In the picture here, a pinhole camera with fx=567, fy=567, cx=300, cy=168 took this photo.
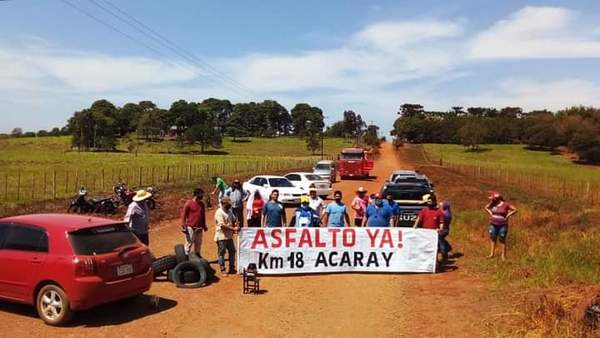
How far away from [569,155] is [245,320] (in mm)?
123062

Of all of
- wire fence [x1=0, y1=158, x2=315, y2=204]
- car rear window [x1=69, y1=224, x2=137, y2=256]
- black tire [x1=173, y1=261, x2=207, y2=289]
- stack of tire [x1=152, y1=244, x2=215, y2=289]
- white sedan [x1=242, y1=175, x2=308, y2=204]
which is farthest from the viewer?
wire fence [x1=0, y1=158, x2=315, y2=204]

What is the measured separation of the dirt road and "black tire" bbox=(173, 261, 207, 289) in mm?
194

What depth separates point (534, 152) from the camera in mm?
121062

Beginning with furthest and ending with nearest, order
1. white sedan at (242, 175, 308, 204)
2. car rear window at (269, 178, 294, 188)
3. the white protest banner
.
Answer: car rear window at (269, 178, 294, 188), white sedan at (242, 175, 308, 204), the white protest banner

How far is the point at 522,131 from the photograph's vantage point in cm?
13650

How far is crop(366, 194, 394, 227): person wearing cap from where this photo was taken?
45.8ft

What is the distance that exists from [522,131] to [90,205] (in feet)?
426

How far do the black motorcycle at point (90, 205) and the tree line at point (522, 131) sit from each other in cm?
10574

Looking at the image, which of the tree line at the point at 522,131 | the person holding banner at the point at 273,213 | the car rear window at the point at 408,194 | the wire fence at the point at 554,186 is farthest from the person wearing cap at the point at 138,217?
the tree line at the point at 522,131

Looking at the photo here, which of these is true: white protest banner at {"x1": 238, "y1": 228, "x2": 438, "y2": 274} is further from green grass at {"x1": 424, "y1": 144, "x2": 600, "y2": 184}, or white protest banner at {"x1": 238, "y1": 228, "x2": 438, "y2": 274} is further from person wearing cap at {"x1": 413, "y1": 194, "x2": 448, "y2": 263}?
green grass at {"x1": 424, "y1": 144, "x2": 600, "y2": 184}

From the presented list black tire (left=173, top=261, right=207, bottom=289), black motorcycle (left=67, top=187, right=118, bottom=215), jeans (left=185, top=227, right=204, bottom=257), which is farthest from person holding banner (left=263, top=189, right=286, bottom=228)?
black motorcycle (left=67, top=187, right=118, bottom=215)

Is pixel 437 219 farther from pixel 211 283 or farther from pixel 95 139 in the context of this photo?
pixel 95 139

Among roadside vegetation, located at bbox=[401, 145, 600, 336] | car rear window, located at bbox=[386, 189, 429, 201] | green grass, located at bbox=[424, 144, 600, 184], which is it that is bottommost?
roadside vegetation, located at bbox=[401, 145, 600, 336]

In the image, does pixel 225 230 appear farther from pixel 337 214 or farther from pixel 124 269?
pixel 124 269
